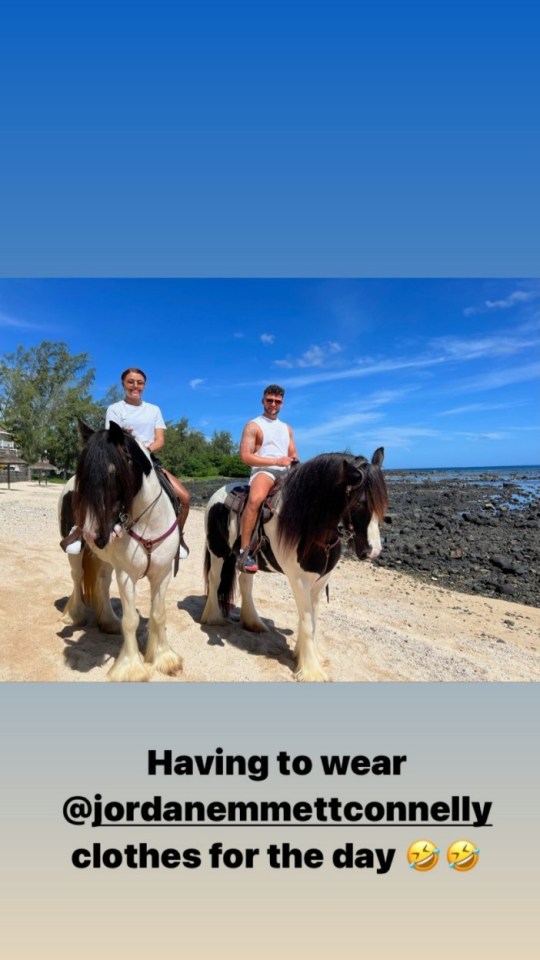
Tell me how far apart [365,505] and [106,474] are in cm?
183

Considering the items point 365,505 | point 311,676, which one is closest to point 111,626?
point 311,676

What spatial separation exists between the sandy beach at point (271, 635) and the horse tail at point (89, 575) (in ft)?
1.06

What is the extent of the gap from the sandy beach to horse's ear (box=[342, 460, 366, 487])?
1.78 m

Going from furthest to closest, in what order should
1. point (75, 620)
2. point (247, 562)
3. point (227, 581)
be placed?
point (227, 581) → point (75, 620) → point (247, 562)

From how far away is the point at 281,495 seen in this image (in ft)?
12.7

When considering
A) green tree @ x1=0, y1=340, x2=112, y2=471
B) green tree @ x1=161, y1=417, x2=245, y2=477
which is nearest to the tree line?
green tree @ x1=0, y1=340, x2=112, y2=471

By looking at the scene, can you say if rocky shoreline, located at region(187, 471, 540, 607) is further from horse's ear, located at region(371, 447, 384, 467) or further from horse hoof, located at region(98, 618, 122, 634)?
horse hoof, located at region(98, 618, 122, 634)

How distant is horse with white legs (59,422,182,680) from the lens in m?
2.96

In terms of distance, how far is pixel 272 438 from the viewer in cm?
405

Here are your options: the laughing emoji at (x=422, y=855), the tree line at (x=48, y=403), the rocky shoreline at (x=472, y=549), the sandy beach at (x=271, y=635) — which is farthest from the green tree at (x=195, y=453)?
the laughing emoji at (x=422, y=855)

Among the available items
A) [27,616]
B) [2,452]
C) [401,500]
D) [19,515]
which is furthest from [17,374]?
[27,616]

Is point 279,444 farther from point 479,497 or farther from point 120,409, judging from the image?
point 479,497

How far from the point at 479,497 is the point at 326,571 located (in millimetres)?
29707

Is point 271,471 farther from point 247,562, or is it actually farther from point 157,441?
point 157,441
